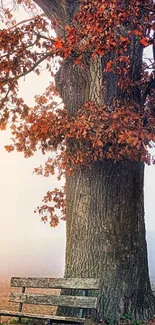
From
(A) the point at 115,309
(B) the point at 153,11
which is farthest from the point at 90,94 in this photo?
(A) the point at 115,309

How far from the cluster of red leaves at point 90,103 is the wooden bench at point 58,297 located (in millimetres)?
1950

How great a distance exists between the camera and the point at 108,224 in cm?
912

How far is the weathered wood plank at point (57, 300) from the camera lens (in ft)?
26.2

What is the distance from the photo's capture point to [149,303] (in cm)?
938

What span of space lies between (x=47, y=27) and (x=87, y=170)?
2760 mm

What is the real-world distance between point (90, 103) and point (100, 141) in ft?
3.23

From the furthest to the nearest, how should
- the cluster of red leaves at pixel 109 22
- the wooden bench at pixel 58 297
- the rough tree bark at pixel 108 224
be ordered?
the rough tree bark at pixel 108 224, the wooden bench at pixel 58 297, the cluster of red leaves at pixel 109 22

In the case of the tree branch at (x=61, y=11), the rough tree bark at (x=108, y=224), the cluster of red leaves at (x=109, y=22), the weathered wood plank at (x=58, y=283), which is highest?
the tree branch at (x=61, y=11)

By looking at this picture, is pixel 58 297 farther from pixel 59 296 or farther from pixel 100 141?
pixel 100 141

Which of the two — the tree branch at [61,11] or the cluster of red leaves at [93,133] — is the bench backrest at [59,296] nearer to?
the cluster of red leaves at [93,133]

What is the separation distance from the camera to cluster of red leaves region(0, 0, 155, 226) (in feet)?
25.2

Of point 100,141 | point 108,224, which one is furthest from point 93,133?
point 108,224

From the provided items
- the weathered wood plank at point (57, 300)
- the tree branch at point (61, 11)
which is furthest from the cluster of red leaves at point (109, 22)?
the weathered wood plank at point (57, 300)

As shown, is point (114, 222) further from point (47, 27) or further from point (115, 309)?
point (47, 27)
